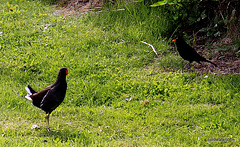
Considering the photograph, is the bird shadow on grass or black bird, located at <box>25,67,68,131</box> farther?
black bird, located at <box>25,67,68,131</box>

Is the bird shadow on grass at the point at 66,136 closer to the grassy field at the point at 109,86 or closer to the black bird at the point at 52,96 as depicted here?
the grassy field at the point at 109,86

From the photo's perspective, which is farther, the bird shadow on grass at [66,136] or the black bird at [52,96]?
the black bird at [52,96]

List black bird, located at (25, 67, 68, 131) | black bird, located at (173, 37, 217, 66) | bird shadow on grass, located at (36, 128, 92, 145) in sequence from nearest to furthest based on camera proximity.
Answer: bird shadow on grass, located at (36, 128, 92, 145), black bird, located at (25, 67, 68, 131), black bird, located at (173, 37, 217, 66)

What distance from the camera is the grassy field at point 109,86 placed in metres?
5.56

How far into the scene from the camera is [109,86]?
7129 mm

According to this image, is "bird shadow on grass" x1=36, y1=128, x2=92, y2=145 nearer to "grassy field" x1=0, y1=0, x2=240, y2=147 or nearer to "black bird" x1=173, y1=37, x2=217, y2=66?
"grassy field" x1=0, y1=0, x2=240, y2=147

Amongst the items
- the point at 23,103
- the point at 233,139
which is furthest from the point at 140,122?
the point at 23,103

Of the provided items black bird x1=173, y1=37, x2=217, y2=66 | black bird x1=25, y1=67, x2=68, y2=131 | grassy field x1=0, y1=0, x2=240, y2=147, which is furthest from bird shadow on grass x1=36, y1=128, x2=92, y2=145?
black bird x1=173, y1=37, x2=217, y2=66

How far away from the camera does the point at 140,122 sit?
598 centimetres

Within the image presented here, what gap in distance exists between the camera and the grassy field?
18.2ft

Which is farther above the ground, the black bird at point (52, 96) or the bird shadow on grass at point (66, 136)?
the black bird at point (52, 96)

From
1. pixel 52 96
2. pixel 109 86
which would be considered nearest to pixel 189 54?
pixel 109 86

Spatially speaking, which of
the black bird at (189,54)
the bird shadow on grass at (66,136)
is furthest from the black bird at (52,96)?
the black bird at (189,54)

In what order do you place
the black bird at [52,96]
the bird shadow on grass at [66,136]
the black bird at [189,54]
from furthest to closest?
the black bird at [189,54]
the black bird at [52,96]
the bird shadow on grass at [66,136]
